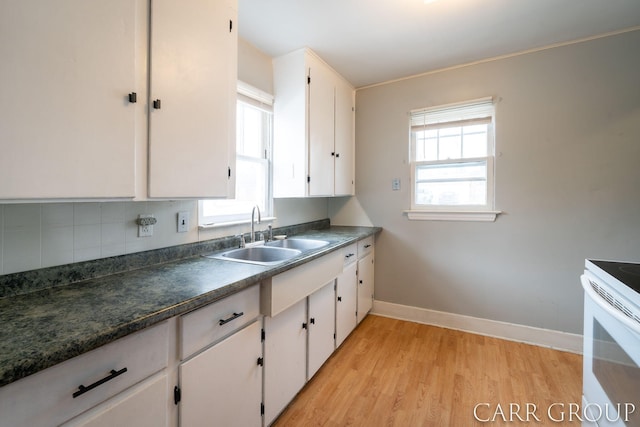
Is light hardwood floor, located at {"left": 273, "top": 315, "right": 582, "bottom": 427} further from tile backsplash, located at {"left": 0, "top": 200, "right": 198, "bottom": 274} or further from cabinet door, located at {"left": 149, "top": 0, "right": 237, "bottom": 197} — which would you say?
cabinet door, located at {"left": 149, "top": 0, "right": 237, "bottom": 197}

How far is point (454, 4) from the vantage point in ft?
5.80

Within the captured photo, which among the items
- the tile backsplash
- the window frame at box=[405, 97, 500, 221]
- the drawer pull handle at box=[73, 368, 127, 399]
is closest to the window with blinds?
the window frame at box=[405, 97, 500, 221]

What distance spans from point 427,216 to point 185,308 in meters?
2.39

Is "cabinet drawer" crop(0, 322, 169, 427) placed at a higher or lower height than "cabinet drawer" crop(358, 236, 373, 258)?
lower

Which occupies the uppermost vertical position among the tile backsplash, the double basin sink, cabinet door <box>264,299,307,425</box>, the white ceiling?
the white ceiling

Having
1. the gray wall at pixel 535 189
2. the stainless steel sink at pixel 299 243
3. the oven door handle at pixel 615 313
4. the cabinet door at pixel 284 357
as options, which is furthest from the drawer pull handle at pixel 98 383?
the gray wall at pixel 535 189

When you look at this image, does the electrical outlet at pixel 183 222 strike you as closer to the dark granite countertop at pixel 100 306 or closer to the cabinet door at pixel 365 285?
the dark granite countertop at pixel 100 306

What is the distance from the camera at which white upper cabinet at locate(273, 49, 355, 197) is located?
89.0 inches

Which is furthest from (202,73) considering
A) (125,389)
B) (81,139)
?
(125,389)

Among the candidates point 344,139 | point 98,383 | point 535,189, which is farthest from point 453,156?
point 98,383

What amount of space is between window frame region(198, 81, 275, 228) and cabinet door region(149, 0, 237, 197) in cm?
42

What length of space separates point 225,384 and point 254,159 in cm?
158

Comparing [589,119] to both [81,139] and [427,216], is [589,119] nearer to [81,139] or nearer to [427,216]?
[427,216]

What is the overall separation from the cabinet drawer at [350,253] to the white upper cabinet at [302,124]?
535mm
